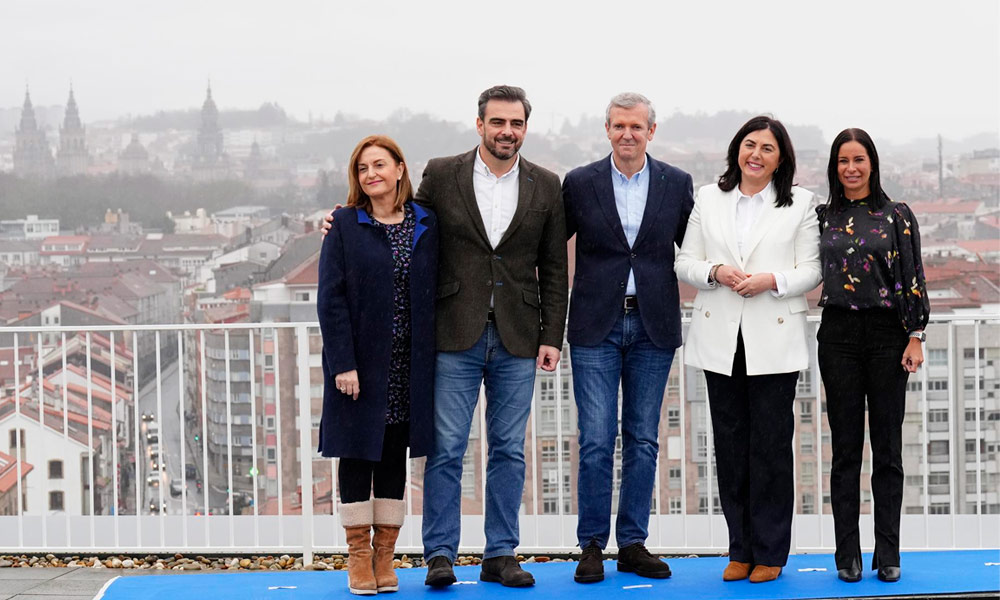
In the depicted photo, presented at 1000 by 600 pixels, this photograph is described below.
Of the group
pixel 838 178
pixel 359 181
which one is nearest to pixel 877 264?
pixel 838 178

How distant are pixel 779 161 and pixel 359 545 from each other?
5.28 feet

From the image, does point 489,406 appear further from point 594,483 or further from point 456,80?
point 456,80

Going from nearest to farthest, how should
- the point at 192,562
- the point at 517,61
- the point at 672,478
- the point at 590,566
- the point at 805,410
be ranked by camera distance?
the point at 590,566 → the point at 192,562 → the point at 805,410 → the point at 672,478 → the point at 517,61

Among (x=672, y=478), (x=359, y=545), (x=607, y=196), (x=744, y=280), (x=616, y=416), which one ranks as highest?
(x=607, y=196)

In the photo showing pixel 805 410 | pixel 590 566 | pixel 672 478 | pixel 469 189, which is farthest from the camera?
pixel 672 478

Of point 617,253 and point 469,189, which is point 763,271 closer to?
point 617,253

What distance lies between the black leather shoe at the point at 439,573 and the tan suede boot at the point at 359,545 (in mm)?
161

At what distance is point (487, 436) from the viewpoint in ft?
9.70

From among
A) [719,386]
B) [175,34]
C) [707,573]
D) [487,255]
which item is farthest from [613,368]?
[175,34]

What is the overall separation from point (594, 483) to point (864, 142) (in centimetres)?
122

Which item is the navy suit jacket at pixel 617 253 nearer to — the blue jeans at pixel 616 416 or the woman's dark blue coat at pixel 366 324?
the blue jeans at pixel 616 416

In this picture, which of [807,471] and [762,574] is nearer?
[762,574]

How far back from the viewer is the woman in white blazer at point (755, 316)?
2.82 metres

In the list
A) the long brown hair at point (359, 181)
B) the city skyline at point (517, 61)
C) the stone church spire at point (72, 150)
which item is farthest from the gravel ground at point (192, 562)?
the stone church spire at point (72, 150)
